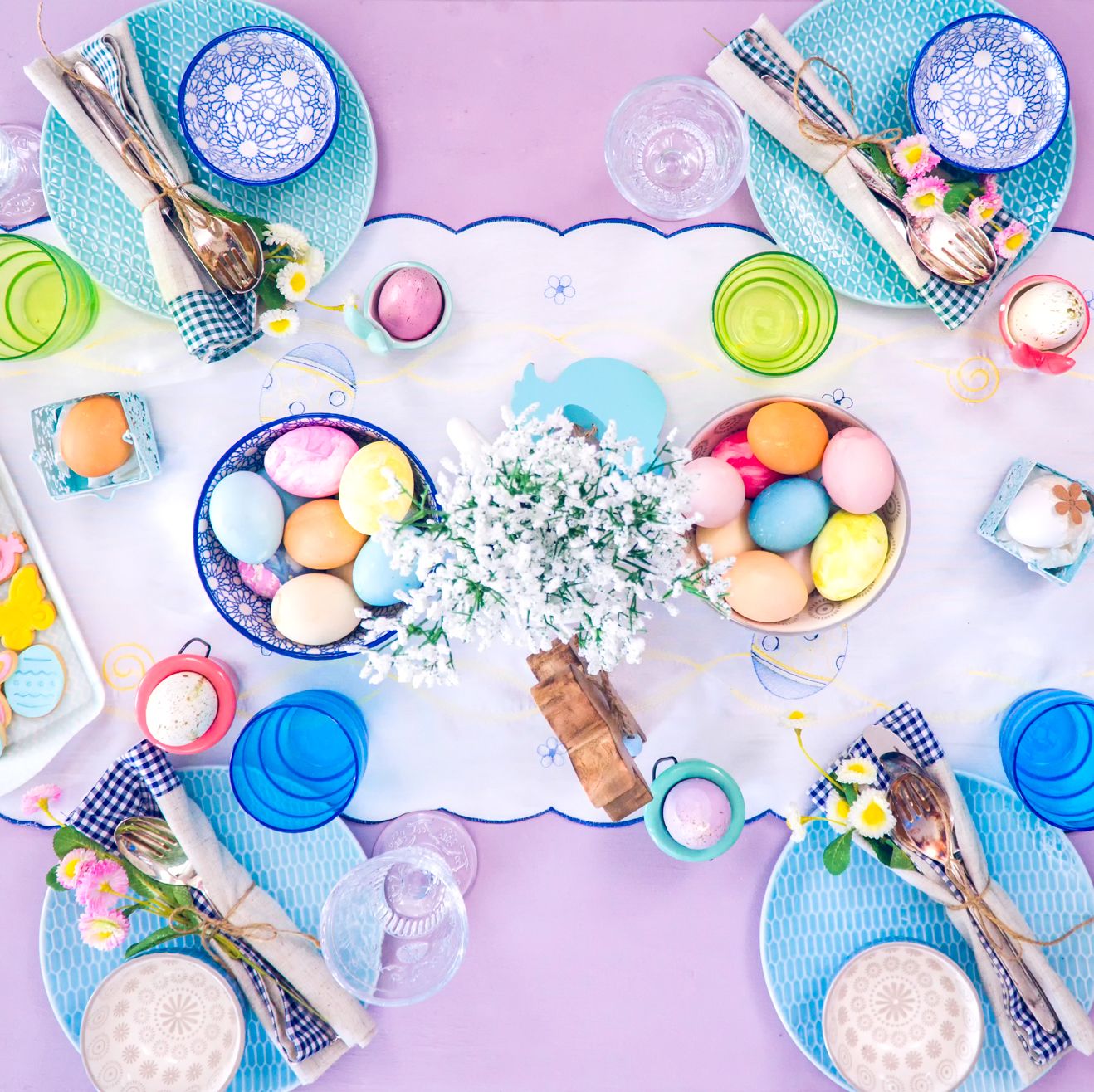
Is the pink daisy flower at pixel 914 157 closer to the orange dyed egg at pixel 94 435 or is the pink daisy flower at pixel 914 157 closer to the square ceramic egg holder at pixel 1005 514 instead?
the square ceramic egg holder at pixel 1005 514

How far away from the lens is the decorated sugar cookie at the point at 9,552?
1.02 metres

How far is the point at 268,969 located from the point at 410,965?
0.52 feet

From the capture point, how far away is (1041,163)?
38.5 inches

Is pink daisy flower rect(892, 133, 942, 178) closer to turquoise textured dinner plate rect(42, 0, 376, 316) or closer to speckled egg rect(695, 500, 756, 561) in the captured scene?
speckled egg rect(695, 500, 756, 561)

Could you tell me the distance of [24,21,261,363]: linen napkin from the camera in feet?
3.12

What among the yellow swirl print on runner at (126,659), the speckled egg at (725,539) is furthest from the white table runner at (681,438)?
the speckled egg at (725,539)

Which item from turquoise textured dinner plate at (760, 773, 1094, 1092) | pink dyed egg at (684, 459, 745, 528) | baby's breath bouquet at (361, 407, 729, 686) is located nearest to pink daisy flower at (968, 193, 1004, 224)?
pink dyed egg at (684, 459, 745, 528)

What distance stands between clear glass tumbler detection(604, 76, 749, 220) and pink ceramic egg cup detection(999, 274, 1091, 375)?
1.06 ft

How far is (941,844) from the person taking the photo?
0.95 meters

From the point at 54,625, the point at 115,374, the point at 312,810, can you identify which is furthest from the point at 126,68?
the point at 312,810

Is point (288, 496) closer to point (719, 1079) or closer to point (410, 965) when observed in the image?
point (410, 965)

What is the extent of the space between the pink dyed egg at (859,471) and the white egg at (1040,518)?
0.56 ft

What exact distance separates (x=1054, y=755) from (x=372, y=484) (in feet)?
2.61

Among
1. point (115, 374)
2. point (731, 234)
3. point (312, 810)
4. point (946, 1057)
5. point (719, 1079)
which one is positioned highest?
point (731, 234)
